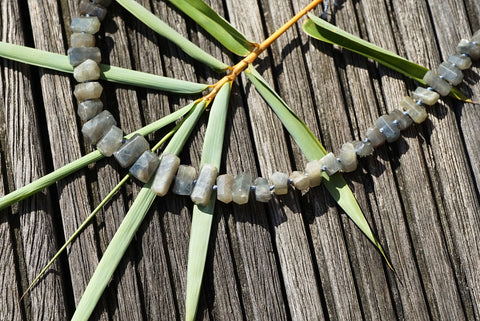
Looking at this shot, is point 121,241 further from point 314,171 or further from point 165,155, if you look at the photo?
point 314,171

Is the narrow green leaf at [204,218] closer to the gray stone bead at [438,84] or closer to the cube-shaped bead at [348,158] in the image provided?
the cube-shaped bead at [348,158]

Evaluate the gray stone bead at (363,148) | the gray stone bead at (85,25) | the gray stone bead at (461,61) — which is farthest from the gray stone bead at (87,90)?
the gray stone bead at (461,61)

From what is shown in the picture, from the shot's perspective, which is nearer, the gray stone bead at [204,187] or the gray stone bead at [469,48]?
the gray stone bead at [204,187]

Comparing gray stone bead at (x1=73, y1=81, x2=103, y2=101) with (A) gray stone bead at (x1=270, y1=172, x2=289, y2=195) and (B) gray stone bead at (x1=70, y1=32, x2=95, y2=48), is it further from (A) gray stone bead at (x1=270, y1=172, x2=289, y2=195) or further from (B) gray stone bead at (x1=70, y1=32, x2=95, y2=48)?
(A) gray stone bead at (x1=270, y1=172, x2=289, y2=195)

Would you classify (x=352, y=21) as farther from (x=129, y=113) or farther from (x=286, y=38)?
(x=129, y=113)

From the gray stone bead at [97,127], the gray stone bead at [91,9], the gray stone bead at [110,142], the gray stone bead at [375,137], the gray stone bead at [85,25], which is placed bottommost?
the gray stone bead at [375,137]

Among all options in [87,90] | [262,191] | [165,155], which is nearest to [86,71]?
[87,90]

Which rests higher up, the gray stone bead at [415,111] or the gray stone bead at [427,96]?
the gray stone bead at [427,96]
